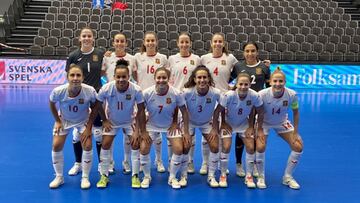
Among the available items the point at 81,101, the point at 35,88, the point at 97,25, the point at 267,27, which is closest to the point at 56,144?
the point at 81,101

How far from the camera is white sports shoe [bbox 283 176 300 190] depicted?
4371mm

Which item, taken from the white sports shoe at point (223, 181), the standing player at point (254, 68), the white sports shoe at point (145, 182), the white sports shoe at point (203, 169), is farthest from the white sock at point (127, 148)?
the standing player at point (254, 68)

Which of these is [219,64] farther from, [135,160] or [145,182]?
[145,182]

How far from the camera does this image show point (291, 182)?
174 inches

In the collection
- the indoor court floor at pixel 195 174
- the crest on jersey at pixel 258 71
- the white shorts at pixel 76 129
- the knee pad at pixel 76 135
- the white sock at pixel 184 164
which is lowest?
the indoor court floor at pixel 195 174

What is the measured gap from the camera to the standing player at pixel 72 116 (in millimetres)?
4168

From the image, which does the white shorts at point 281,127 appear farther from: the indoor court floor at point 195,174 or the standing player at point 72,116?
the standing player at point 72,116

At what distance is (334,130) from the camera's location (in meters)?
7.22

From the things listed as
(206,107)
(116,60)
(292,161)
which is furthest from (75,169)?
(292,161)

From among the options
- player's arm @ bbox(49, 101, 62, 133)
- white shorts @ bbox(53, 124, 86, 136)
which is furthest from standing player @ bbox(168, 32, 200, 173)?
player's arm @ bbox(49, 101, 62, 133)

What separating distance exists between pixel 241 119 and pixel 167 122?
89 cm

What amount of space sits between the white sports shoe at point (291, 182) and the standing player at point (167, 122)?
4.06 feet

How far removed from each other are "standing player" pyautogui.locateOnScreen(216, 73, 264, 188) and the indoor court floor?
1.00 ft

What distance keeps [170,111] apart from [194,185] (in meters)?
0.94
